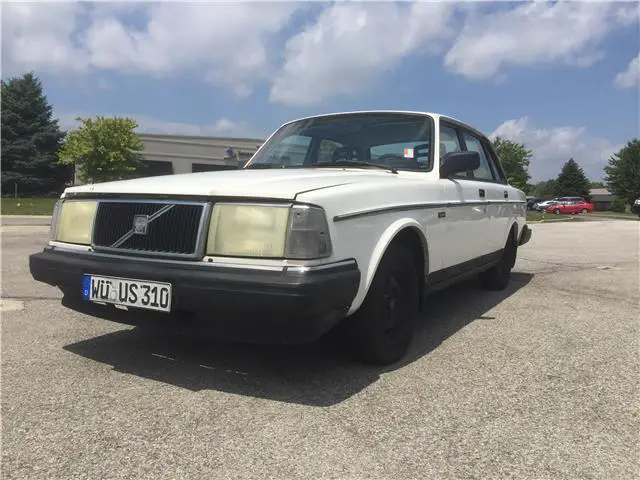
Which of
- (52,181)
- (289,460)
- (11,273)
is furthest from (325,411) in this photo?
(52,181)

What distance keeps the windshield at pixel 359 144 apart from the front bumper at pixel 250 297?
143cm

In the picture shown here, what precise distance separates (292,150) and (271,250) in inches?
72.3

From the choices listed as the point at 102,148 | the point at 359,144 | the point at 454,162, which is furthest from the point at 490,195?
the point at 102,148

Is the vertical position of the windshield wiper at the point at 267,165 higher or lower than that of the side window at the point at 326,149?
lower

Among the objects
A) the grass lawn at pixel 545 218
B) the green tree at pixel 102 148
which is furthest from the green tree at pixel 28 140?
the grass lawn at pixel 545 218

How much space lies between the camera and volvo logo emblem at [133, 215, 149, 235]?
8.67ft

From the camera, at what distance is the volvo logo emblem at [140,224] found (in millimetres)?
2643

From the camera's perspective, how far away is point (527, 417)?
240cm

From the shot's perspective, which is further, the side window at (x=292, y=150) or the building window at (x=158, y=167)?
the building window at (x=158, y=167)

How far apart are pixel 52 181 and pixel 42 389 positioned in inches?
1620

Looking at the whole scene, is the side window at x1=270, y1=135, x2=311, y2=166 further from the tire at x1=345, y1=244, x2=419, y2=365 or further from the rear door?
the rear door

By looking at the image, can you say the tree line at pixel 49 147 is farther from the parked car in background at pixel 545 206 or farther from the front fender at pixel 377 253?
the parked car in background at pixel 545 206

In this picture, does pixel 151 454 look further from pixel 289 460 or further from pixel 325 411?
pixel 325 411

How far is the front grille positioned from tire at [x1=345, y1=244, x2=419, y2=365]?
97cm
